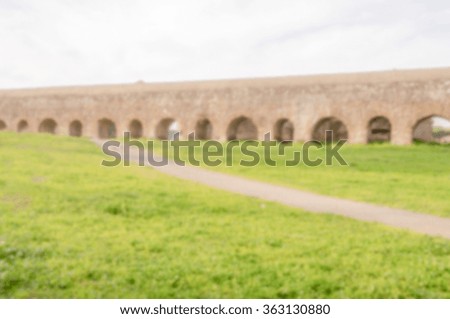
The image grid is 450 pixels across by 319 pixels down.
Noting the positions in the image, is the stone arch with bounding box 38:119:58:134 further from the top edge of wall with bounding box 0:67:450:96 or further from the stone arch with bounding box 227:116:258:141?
the stone arch with bounding box 227:116:258:141

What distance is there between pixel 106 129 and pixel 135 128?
114 inches

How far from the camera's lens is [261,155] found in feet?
52.6

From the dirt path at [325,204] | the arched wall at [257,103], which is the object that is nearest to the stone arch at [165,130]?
the arched wall at [257,103]

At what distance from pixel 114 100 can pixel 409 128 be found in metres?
17.3

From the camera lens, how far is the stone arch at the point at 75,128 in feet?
100

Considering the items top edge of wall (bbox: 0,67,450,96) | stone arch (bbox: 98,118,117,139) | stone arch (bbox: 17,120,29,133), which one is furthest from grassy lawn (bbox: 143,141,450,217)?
stone arch (bbox: 17,120,29,133)

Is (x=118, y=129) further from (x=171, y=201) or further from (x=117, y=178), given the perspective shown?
(x=171, y=201)

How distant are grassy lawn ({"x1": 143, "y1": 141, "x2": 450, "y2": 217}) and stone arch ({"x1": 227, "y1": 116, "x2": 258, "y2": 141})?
8.59 m

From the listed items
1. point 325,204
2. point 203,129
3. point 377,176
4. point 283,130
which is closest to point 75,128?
point 203,129

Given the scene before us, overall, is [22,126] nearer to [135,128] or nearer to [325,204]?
[135,128]

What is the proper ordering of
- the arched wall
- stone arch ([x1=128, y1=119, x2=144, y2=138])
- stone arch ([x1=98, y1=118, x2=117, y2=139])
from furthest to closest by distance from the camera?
stone arch ([x1=98, y1=118, x2=117, y2=139])
stone arch ([x1=128, y1=119, x2=144, y2=138])
the arched wall

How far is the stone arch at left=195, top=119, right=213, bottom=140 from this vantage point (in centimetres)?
2619

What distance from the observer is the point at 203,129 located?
26953mm

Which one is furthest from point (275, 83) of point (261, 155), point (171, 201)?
point (171, 201)
